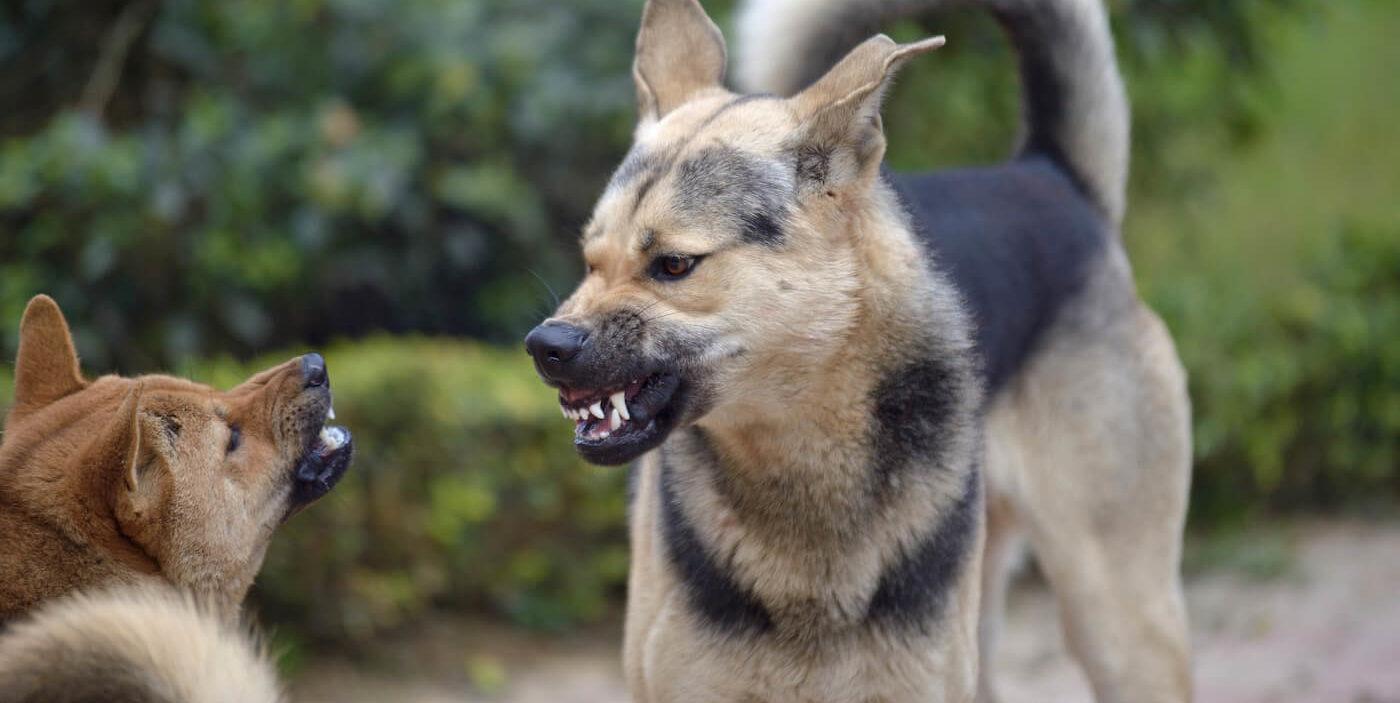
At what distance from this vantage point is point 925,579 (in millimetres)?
3047

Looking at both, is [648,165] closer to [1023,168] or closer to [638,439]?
[638,439]

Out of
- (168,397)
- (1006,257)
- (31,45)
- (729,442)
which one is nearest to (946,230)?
(1006,257)

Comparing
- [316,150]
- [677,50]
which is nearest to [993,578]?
[677,50]

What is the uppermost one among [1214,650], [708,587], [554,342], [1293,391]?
[554,342]

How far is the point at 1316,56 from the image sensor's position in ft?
37.0

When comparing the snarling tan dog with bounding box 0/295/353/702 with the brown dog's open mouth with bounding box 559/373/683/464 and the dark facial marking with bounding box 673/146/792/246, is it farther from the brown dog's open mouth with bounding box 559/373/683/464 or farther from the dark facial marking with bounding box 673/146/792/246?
the dark facial marking with bounding box 673/146/792/246

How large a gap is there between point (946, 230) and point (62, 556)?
2.29 metres

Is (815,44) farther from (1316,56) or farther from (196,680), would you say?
(1316,56)

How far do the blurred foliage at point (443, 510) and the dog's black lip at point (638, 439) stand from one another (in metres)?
2.18

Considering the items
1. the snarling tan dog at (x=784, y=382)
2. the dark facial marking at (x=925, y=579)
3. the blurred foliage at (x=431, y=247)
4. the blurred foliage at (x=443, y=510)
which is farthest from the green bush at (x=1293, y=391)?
the dark facial marking at (x=925, y=579)

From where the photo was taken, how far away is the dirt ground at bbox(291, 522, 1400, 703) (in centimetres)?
518

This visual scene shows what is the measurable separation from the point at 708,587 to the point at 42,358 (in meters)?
1.72

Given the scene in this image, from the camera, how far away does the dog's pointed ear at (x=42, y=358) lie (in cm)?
322

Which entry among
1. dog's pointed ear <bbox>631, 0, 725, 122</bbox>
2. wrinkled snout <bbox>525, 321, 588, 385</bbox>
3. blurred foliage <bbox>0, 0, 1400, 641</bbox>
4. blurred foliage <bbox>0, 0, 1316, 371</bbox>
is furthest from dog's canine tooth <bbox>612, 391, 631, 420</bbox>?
blurred foliage <bbox>0, 0, 1316, 371</bbox>
